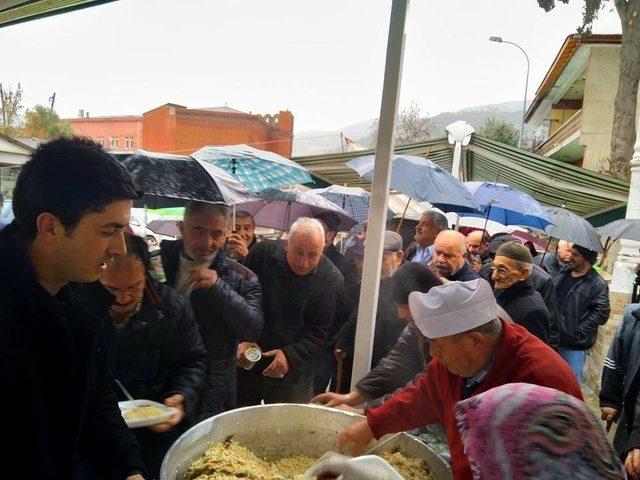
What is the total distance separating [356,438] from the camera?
1.73 metres

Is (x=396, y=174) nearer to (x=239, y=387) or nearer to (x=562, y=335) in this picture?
(x=239, y=387)

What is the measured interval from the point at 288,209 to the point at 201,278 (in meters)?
3.06

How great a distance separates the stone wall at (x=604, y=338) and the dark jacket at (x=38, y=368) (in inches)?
227

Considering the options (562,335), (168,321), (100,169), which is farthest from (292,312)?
(562,335)

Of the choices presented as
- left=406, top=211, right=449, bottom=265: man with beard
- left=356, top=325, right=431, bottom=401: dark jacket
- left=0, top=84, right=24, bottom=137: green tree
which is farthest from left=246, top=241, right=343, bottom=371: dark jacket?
left=0, top=84, right=24, bottom=137: green tree

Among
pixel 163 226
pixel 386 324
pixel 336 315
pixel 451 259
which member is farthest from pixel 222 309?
pixel 163 226

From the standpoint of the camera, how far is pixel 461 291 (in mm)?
1544

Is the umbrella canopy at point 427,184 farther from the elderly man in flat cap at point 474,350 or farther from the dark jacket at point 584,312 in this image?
the elderly man in flat cap at point 474,350

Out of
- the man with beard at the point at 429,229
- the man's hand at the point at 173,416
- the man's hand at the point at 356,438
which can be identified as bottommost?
the man's hand at the point at 356,438

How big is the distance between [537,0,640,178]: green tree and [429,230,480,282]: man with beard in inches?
111

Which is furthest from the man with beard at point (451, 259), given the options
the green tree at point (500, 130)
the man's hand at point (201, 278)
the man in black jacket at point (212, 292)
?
the green tree at point (500, 130)

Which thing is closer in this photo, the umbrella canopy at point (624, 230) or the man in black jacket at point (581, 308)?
the man in black jacket at point (581, 308)

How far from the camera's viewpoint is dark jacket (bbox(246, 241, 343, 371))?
9.16ft

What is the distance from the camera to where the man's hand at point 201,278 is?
209cm
